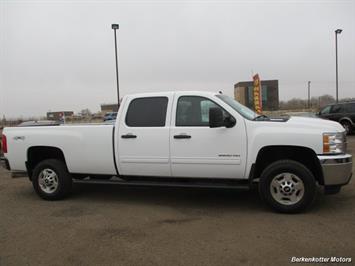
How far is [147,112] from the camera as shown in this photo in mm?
5992

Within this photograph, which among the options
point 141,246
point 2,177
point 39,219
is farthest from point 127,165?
point 2,177

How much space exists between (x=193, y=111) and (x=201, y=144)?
0.59 meters

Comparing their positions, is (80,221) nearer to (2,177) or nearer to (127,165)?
(127,165)

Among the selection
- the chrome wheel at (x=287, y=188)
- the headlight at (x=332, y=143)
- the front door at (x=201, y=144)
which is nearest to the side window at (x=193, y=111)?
the front door at (x=201, y=144)

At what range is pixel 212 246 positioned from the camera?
4164 millimetres

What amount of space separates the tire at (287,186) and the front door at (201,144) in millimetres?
440

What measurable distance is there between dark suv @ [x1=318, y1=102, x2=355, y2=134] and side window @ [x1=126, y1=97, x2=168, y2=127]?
13.9 m

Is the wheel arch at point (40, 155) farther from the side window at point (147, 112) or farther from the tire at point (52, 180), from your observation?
the side window at point (147, 112)

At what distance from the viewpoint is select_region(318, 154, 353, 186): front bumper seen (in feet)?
16.6

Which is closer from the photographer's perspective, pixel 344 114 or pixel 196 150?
pixel 196 150

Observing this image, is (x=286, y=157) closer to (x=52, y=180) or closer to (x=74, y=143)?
(x=74, y=143)

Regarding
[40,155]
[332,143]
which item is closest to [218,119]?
[332,143]

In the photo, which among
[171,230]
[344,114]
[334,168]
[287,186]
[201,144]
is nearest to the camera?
[171,230]

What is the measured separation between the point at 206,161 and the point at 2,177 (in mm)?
6486
